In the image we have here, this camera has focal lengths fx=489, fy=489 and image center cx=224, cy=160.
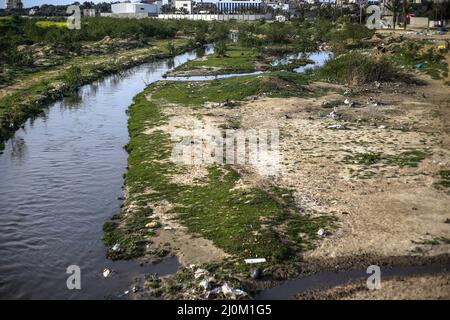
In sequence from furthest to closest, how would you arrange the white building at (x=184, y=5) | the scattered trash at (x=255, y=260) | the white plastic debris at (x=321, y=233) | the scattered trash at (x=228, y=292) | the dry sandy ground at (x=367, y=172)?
the white building at (x=184, y=5) < the white plastic debris at (x=321, y=233) < the dry sandy ground at (x=367, y=172) < the scattered trash at (x=255, y=260) < the scattered trash at (x=228, y=292)

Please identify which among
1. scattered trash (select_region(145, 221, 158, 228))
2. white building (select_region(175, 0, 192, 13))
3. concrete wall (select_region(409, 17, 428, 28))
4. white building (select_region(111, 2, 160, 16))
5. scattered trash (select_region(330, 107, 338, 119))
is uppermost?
white building (select_region(175, 0, 192, 13))

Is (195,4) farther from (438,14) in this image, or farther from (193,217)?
(193,217)

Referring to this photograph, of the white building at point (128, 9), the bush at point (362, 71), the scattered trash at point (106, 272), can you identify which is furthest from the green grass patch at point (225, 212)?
the white building at point (128, 9)

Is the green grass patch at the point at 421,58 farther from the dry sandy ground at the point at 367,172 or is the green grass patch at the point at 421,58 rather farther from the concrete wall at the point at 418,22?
the concrete wall at the point at 418,22

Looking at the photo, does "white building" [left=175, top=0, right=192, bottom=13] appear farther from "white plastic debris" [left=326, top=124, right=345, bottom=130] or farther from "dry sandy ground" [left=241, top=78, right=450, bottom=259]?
"white plastic debris" [left=326, top=124, right=345, bottom=130]

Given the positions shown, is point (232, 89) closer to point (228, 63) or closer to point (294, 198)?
point (228, 63)

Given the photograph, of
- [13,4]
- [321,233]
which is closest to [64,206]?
[321,233]

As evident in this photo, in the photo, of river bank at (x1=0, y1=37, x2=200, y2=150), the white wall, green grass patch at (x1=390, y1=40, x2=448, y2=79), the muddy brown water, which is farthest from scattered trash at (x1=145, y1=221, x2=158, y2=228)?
the white wall
